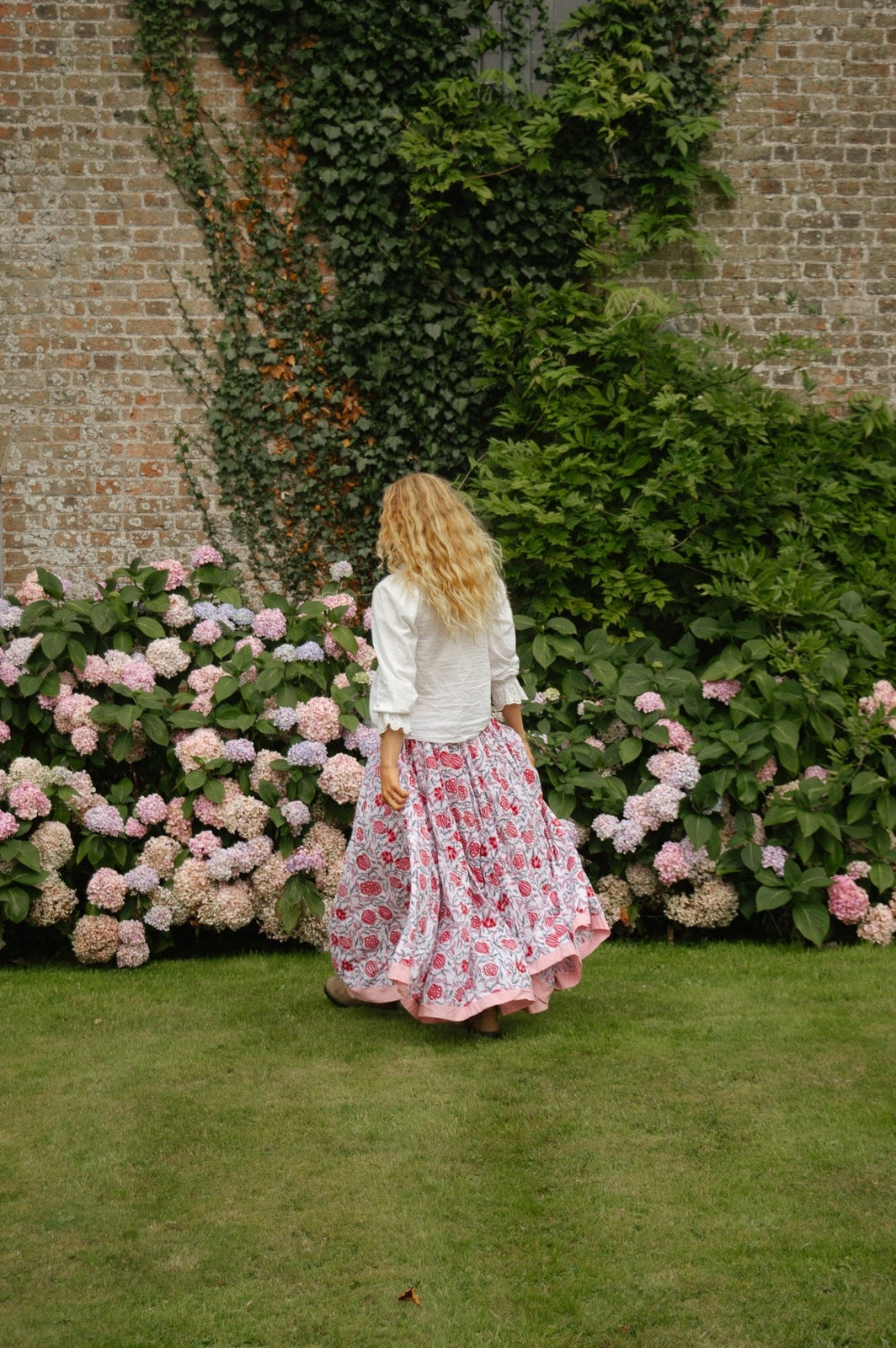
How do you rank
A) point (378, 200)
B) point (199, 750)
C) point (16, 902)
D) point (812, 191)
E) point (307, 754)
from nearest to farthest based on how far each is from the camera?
1. point (16, 902)
2. point (307, 754)
3. point (199, 750)
4. point (378, 200)
5. point (812, 191)

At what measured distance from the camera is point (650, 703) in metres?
5.23

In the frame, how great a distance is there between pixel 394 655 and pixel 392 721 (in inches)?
7.5

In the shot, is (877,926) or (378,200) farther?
(378,200)

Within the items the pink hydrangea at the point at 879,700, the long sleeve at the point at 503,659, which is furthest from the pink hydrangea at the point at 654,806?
the long sleeve at the point at 503,659

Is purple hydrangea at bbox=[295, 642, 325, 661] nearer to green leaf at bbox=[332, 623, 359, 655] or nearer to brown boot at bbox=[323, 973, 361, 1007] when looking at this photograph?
green leaf at bbox=[332, 623, 359, 655]

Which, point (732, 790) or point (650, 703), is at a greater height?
point (650, 703)

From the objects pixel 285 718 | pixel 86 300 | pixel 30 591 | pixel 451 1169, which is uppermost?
pixel 86 300

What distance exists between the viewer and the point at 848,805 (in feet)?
16.6

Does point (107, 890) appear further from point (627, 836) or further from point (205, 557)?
point (627, 836)

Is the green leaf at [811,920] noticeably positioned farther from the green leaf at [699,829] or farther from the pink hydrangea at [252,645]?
the pink hydrangea at [252,645]

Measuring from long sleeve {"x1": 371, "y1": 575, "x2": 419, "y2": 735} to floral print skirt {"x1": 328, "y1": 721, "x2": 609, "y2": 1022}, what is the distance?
0.24 metres

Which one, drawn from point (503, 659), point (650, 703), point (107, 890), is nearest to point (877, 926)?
point (650, 703)

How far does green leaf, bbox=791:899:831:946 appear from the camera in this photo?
4801mm

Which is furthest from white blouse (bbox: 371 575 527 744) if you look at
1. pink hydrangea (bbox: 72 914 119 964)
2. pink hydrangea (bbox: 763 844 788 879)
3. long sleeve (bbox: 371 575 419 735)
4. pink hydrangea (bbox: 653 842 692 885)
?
pink hydrangea (bbox: 72 914 119 964)
